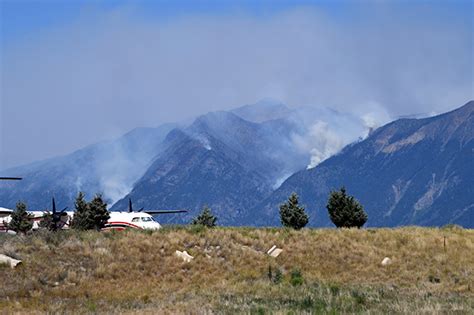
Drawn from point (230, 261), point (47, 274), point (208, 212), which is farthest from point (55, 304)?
point (208, 212)

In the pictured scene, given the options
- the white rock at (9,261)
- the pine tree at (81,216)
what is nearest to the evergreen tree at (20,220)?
the pine tree at (81,216)

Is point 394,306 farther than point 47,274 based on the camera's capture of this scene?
No

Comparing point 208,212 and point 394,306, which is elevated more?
point 208,212

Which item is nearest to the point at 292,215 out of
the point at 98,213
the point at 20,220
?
the point at 98,213

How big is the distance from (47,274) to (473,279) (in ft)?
73.4

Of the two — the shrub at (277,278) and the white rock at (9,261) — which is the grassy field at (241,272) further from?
the white rock at (9,261)

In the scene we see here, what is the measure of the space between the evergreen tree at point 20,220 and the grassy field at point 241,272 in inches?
1254

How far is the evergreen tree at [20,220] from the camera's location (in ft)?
251

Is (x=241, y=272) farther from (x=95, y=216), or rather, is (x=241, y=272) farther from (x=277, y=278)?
(x=95, y=216)

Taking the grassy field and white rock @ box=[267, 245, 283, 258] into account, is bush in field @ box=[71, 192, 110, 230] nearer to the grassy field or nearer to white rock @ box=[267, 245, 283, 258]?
the grassy field

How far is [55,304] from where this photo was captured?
2923cm

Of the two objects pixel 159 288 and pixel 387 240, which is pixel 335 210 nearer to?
pixel 387 240

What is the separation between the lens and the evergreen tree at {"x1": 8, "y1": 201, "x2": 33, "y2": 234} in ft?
251

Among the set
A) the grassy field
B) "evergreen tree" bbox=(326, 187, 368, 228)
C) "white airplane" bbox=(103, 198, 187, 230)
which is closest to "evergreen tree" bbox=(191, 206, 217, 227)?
"white airplane" bbox=(103, 198, 187, 230)
